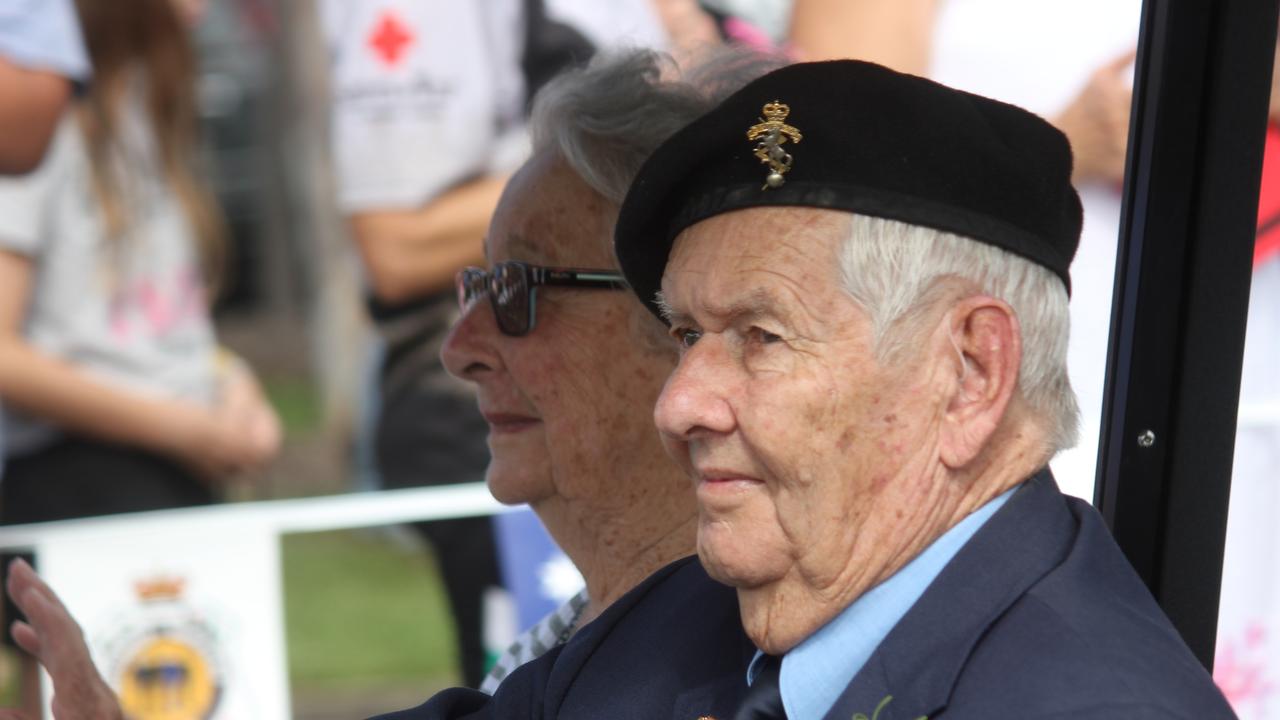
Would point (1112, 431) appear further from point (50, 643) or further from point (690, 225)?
point (50, 643)

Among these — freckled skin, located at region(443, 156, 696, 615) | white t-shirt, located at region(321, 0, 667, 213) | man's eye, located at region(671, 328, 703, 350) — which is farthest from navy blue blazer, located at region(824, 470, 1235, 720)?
white t-shirt, located at region(321, 0, 667, 213)

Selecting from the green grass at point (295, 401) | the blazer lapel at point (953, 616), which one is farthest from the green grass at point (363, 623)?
the blazer lapel at point (953, 616)

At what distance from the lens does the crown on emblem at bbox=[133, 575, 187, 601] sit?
11.2 ft

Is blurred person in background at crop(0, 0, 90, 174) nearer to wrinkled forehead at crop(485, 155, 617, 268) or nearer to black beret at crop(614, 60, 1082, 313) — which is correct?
wrinkled forehead at crop(485, 155, 617, 268)

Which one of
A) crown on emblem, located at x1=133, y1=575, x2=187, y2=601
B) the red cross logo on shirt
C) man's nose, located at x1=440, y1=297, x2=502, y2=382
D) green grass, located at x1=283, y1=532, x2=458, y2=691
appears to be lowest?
green grass, located at x1=283, y1=532, x2=458, y2=691

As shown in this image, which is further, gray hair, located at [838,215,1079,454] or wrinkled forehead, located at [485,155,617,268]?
wrinkled forehead, located at [485,155,617,268]

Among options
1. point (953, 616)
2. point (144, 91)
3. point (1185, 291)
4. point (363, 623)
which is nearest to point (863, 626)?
point (953, 616)

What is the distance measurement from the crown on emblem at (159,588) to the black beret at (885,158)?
2257 millimetres

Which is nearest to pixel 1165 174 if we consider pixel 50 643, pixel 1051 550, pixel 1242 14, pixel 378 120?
pixel 1242 14

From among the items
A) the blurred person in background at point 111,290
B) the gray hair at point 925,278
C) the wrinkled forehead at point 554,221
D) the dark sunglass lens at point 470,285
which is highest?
the gray hair at point 925,278

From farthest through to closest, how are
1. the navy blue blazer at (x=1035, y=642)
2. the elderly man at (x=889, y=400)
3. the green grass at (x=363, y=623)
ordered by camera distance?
the green grass at (x=363, y=623)
the elderly man at (x=889, y=400)
the navy blue blazer at (x=1035, y=642)

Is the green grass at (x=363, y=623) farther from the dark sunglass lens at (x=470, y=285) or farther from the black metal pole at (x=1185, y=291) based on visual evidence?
the black metal pole at (x=1185, y=291)

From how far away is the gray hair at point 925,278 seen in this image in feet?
4.64

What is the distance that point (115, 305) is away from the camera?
3.45 m
